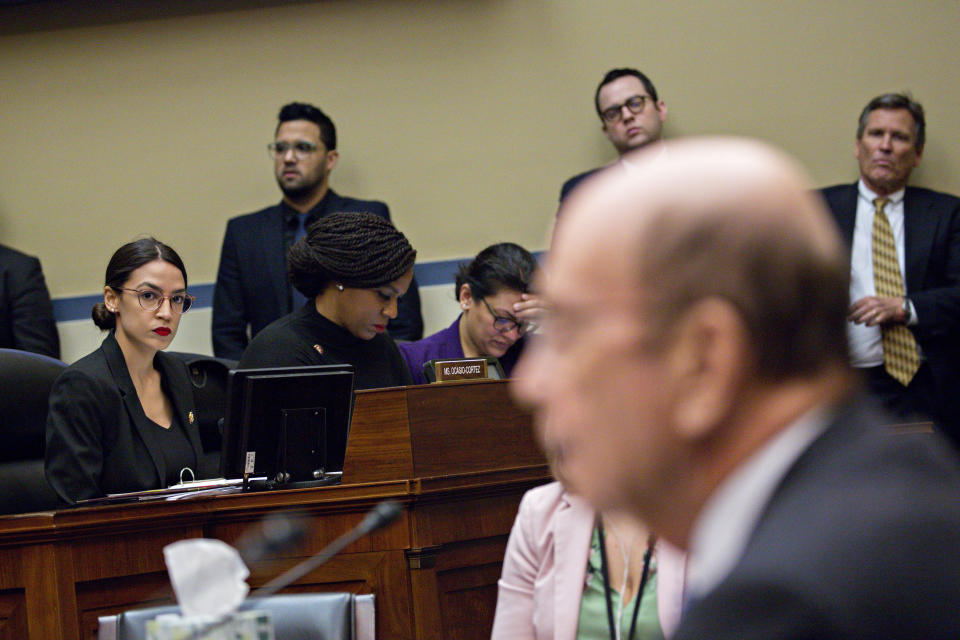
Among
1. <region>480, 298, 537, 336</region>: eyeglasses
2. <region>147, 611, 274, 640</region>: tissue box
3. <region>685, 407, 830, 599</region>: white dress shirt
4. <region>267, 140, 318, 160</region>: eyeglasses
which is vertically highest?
<region>267, 140, 318, 160</region>: eyeglasses

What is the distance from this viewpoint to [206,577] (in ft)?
4.07

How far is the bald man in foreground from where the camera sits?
0.68m

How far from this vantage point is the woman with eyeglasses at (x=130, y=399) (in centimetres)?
326

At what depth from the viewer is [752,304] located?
2.40 ft

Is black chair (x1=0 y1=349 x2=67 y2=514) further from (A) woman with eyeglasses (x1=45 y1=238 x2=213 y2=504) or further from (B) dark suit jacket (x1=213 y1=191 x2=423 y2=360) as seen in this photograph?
(B) dark suit jacket (x1=213 y1=191 x2=423 y2=360)

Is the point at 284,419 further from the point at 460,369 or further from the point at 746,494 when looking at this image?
the point at 746,494

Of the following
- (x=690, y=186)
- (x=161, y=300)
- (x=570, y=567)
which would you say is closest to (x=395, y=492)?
(x=570, y=567)

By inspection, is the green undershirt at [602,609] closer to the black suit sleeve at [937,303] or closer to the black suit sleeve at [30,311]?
the black suit sleeve at [937,303]

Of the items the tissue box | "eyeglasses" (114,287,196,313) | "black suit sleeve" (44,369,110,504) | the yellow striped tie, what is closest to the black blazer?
"black suit sleeve" (44,369,110,504)

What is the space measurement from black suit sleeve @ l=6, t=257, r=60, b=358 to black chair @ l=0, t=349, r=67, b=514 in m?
1.54

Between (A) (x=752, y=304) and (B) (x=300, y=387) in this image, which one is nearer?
(A) (x=752, y=304)

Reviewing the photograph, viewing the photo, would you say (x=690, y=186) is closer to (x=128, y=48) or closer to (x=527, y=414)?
(x=527, y=414)

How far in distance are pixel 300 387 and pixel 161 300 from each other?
2.57 ft

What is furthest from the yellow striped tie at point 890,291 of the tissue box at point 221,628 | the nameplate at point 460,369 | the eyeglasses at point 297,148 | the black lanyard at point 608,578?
the tissue box at point 221,628
